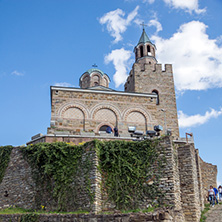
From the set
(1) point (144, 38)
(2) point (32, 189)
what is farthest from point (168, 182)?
(1) point (144, 38)

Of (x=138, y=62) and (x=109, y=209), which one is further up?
(x=138, y=62)

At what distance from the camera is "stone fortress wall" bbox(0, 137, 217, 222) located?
11734 mm

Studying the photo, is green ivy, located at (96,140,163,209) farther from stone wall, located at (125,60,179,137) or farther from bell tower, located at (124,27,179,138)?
stone wall, located at (125,60,179,137)

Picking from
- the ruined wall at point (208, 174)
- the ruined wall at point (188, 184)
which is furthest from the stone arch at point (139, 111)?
the ruined wall at point (188, 184)

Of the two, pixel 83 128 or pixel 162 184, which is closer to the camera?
pixel 162 184

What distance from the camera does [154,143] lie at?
41.2 feet

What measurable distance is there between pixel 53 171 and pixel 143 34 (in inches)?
802

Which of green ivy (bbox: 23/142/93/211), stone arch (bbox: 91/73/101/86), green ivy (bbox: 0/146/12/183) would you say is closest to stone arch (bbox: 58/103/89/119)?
green ivy (bbox: 0/146/12/183)

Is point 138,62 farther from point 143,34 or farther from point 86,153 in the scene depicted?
point 86,153

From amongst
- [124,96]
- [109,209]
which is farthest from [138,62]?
[109,209]

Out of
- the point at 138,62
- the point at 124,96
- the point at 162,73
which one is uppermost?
the point at 138,62

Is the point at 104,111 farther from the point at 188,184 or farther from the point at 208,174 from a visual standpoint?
the point at 188,184

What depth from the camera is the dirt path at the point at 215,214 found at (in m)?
13.1

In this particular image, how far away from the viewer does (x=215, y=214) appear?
13.8 metres
